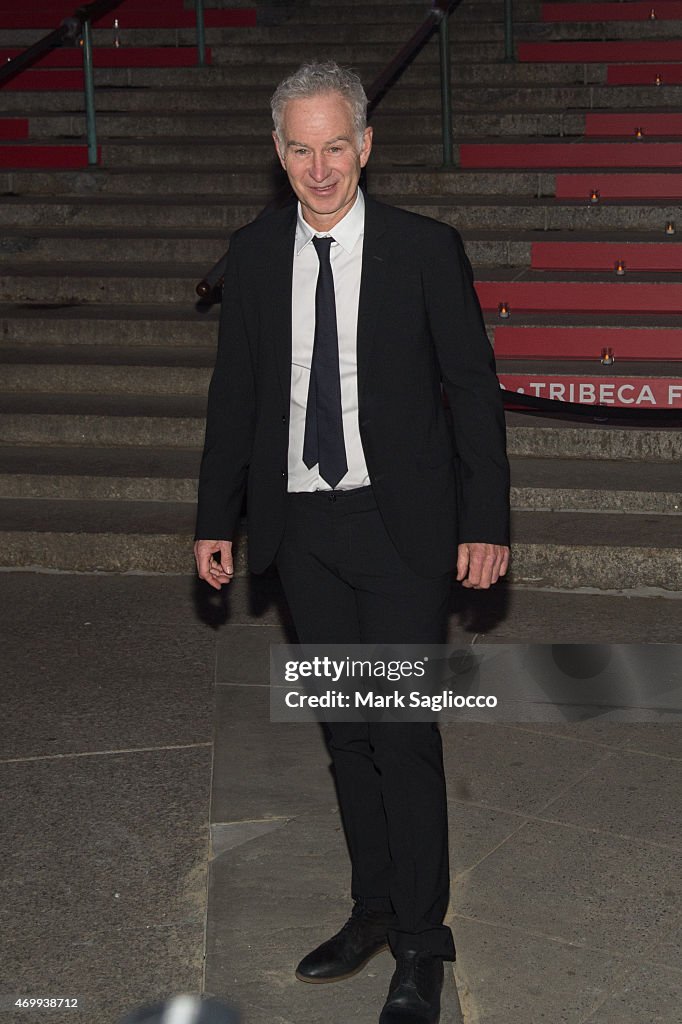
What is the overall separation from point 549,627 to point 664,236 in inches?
161

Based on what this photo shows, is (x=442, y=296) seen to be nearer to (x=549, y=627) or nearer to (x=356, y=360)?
(x=356, y=360)

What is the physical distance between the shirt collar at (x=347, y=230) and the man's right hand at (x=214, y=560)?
72 centimetres

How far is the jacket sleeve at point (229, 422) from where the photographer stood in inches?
135

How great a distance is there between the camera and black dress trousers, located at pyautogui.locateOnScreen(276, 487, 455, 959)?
3299 mm

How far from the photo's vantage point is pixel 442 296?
326 cm

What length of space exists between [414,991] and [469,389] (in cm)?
135

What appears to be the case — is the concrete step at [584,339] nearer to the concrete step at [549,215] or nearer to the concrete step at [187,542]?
the concrete step at [549,215]

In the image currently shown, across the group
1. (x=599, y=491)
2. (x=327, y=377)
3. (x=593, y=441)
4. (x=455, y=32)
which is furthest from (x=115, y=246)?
(x=327, y=377)

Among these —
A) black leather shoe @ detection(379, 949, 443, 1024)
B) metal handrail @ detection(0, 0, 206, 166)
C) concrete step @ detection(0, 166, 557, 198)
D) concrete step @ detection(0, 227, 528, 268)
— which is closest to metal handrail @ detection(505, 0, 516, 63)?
concrete step @ detection(0, 166, 557, 198)

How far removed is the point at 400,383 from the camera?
3.28m

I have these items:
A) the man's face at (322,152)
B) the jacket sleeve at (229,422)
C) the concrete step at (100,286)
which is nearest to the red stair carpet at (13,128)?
the concrete step at (100,286)

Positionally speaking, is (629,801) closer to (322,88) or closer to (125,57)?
(322,88)

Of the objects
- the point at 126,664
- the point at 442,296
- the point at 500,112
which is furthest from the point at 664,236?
the point at 442,296

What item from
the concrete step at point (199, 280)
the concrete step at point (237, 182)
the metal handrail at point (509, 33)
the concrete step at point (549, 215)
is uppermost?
the metal handrail at point (509, 33)
